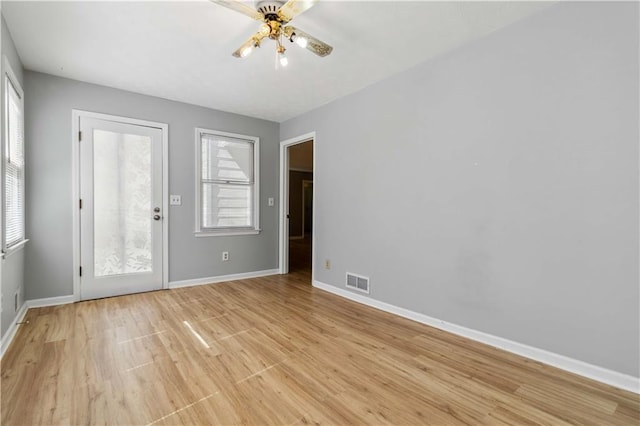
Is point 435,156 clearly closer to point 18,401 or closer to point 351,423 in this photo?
point 351,423

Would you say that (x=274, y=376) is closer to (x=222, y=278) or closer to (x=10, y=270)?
(x=10, y=270)

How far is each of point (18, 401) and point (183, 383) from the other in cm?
85

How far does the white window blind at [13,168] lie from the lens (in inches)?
94.5

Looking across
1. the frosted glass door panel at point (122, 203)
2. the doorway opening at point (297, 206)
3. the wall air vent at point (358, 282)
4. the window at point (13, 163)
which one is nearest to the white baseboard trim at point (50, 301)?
the frosted glass door panel at point (122, 203)

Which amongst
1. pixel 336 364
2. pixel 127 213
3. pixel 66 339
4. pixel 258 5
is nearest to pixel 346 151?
pixel 258 5

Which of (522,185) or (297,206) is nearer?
(522,185)

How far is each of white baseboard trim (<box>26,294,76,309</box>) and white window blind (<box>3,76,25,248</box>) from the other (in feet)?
2.35

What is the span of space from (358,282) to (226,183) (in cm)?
242

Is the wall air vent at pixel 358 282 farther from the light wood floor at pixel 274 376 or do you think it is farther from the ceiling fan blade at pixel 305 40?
the ceiling fan blade at pixel 305 40

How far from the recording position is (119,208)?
3.57m

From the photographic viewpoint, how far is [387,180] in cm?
321

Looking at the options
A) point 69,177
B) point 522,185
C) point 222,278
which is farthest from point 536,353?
point 69,177

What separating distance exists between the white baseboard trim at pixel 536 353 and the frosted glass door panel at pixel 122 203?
306 cm

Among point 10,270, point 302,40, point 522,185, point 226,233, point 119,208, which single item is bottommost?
point 10,270
